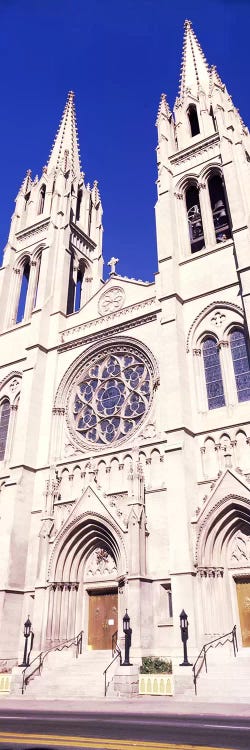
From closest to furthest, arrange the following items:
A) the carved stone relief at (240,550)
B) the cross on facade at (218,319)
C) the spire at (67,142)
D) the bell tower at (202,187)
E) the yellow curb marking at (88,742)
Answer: the yellow curb marking at (88,742)
the carved stone relief at (240,550)
the cross on facade at (218,319)
the bell tower at (202,187)
the spire at (67,142)

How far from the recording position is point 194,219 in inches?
1060

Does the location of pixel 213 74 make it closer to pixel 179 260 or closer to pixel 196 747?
pixel 179 260

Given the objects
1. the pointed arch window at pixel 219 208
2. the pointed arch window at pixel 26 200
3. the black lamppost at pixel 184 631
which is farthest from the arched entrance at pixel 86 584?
the pointed arch window at pixel 26 200

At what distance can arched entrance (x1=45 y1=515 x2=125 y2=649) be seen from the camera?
737 inches

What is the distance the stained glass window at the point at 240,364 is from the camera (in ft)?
63.5

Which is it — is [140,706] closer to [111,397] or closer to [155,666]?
[155,666]

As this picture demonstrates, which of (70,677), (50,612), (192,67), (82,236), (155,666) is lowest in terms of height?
(70,677)

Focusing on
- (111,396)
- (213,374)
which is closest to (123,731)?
(213,374)

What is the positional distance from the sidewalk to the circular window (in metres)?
9.76

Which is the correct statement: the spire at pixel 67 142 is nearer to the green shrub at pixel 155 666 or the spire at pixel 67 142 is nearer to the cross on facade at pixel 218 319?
the cross on facade at pixel 218 319

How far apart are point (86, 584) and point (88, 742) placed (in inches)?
506

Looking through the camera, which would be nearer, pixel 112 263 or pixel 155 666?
pixel 155 666

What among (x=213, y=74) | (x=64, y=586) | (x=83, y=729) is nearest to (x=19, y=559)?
(x=64, y=586)

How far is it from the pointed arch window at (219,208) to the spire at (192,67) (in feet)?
28.8
